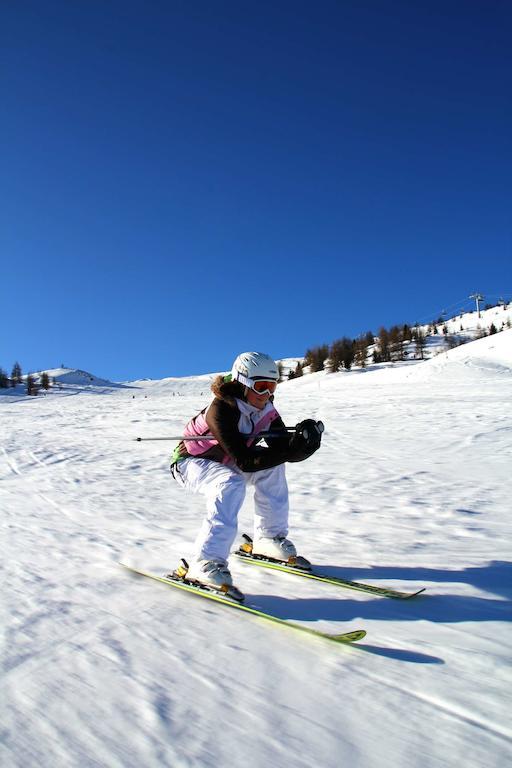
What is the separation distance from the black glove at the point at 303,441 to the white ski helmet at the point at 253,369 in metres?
0.48

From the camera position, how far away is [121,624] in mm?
2725

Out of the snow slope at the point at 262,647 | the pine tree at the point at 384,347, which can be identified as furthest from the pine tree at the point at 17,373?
the snow slope at the point at 262,647

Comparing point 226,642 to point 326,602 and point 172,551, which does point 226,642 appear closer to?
point 326,602

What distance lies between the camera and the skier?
324 cm

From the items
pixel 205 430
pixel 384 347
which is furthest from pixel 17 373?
pixel 205 430

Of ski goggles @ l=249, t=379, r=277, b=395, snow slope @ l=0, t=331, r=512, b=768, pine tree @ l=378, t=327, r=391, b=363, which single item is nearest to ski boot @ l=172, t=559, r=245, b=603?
snow slope @ l=0, t=331, r=512, b=768

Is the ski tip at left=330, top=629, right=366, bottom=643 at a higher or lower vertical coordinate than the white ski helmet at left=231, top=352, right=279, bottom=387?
lower

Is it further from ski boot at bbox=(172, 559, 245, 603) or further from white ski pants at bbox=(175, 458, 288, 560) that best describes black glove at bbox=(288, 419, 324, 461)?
ski boot at bbox=(172, 559, 245, 603)

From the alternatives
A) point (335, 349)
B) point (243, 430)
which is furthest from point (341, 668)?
point (335, 349)

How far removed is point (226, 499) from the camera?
128 inches

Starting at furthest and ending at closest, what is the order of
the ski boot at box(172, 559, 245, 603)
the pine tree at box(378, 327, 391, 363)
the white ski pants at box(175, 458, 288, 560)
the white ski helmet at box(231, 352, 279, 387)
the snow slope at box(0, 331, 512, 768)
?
1. the pine tree at box(378, 327, 391, 363)
2. the white ski helmet at box(231, 352, 279, 387)
3. the white ski pants at box(175, 458, 288, 560)
4. the ski boot at box(172, 559, 245, 603)
5. the snow slope at box(0, 331, 512, 768)

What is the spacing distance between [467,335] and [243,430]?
97177 millimetres

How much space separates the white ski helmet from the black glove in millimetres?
479

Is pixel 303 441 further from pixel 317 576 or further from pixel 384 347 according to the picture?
pixel 384 347
